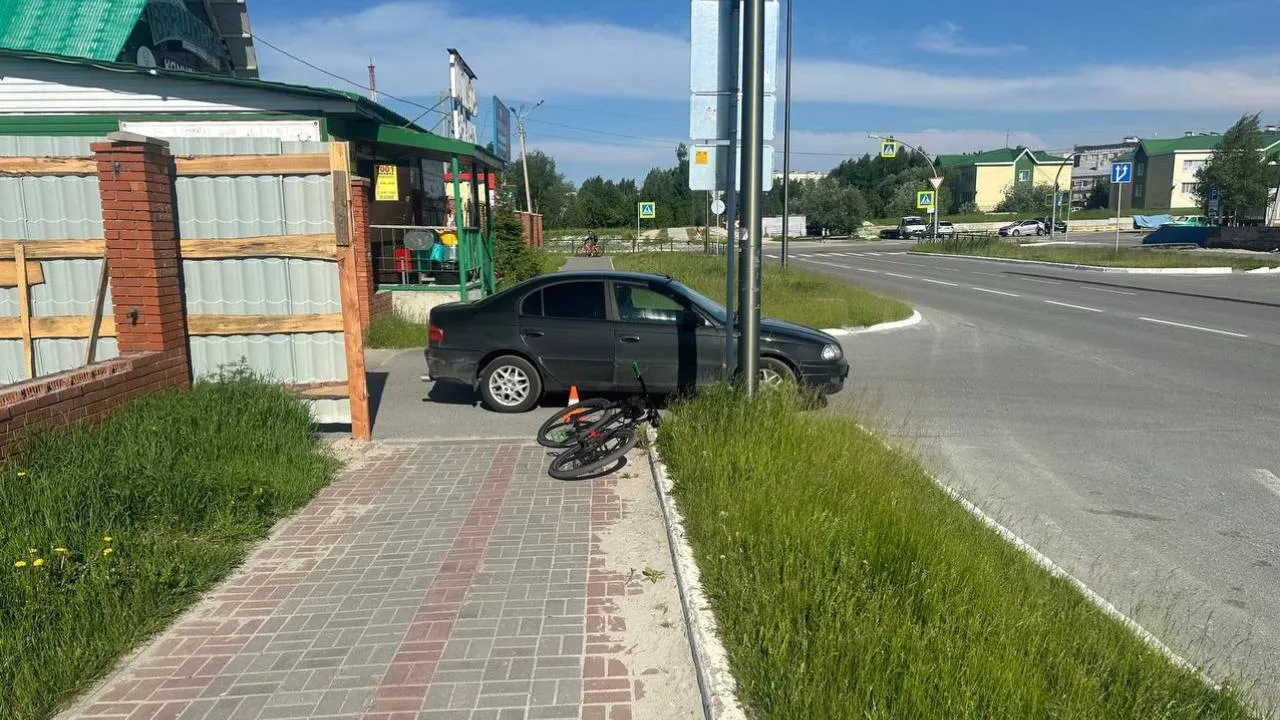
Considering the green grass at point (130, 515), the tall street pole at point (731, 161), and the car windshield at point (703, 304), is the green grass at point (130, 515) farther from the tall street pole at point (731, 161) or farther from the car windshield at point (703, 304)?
the car windshield at point (703, 304)

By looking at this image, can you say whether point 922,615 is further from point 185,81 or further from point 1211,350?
point 185,81

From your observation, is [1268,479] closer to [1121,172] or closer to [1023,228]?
[1121,172]

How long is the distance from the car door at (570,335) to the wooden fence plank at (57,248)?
3.76 meters

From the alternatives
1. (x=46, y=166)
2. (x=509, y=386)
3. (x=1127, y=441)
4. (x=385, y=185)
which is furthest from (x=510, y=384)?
(x=385, y=185)

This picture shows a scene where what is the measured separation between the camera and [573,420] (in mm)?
7223

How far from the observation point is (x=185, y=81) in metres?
14.2

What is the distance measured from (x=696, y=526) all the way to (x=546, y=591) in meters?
0.98

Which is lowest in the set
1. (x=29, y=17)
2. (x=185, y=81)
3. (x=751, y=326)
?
(x=751, y=326)

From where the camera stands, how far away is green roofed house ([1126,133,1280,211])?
99062 millimetres

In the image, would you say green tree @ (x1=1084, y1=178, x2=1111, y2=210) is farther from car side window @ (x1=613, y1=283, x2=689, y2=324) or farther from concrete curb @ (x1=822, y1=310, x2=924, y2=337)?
car side window @ (x1=613, y1=283, x2=689, y2=324)

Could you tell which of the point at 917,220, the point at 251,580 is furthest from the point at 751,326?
the point at 917,220

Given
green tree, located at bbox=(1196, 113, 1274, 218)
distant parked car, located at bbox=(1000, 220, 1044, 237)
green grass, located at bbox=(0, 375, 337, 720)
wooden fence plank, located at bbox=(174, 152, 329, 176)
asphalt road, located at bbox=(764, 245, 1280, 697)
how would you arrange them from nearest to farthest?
green grass, located at bbox=(0, 375, 337, 720), asphalt road, located at bbox=(764, 245, 1280, 697), wooden fence plank, located at bbox=(174, 152, 329, 176), green tree, located at bbox=(1196, 113, 1274, 218), distant parked car, located at bbox=(1000, 220, 1044, 237)

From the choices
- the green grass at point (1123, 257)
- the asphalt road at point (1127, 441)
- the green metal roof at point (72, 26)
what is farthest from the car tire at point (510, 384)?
the green grass at point (1123, 257)

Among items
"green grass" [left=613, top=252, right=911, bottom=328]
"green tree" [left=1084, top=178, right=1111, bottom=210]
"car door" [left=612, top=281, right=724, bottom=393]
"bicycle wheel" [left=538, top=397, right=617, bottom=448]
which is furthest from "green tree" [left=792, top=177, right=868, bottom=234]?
"bicycle wheel" [left=538, top=397, right=617, bottom=448]
